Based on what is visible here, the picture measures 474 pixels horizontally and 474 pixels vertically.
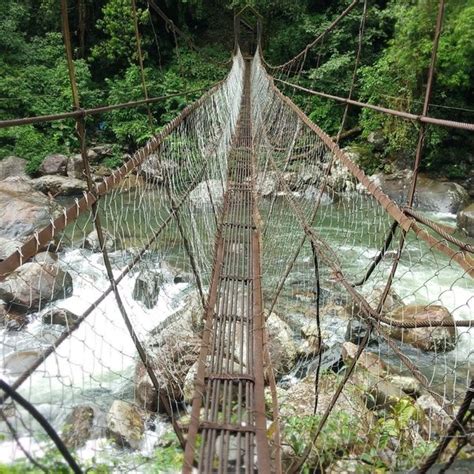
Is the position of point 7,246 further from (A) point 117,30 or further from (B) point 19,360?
(A) point 117,30

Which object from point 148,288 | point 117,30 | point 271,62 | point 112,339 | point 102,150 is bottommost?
point 112,339

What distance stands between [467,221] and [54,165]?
4.67 m

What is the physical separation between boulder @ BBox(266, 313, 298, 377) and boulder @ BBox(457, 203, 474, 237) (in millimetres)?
2625

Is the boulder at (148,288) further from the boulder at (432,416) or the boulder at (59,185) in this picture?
the boulder at (59,185)

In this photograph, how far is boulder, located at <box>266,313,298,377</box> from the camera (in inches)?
73.4

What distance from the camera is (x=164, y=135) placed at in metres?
1.22

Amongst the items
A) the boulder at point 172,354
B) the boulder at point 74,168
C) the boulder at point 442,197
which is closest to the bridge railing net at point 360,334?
the boulder at point 172,354

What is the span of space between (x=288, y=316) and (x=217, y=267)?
83 cm

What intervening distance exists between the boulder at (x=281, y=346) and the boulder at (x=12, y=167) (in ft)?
14.1

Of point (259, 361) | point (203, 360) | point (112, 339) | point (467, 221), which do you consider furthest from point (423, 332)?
point (467, 221)

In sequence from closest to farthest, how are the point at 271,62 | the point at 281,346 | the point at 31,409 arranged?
the point at 31,409, the point at 281,346, the point at 271,62

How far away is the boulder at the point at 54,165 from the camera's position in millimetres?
5453

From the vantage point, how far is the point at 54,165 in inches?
216

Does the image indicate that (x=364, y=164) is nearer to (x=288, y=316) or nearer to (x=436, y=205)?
(x=436, y=205)
